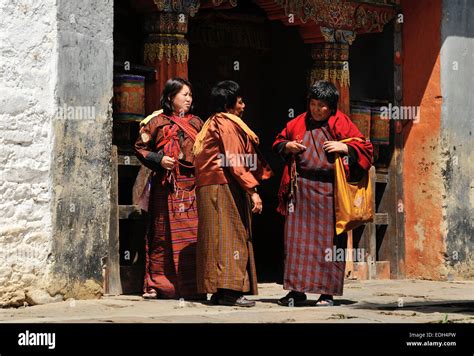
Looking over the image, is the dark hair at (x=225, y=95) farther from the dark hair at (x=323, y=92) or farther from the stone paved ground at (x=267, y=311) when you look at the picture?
the stone paved ground at (x=267, y=311)

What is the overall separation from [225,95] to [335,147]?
2.80 ft

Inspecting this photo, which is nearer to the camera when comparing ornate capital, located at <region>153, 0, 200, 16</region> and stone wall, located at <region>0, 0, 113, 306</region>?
stone wall, located at <region>0, 0, 113, 306</region>

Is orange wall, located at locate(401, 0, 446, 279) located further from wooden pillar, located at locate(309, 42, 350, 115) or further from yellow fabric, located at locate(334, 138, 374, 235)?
yellow fabric, located at locate(334, 138, 374, 235)

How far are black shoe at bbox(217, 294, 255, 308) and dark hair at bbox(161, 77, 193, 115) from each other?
1523mm

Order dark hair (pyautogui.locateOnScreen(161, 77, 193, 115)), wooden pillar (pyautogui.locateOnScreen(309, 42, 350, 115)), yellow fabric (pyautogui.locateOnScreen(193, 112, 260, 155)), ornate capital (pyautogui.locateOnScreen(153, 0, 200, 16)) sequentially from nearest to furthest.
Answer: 1. yellow fabric (pyautogui.locateOnScreen(193, 112, 260, 155))
2. dark hair (pyautogui.locateOnScreen(161, 77, 193, 115))
3. ornate capital (pyautogui.locateOnScreen(153, 0, 200, 16))
4. wooden pillar (pyautogui.locateOnScreen(309, 42, 350, 115))

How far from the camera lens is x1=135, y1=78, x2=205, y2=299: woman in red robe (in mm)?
8445

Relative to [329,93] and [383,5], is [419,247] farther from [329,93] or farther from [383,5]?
[329,93]

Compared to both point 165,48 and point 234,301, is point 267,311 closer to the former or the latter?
point 234,301

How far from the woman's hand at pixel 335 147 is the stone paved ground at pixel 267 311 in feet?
3.55

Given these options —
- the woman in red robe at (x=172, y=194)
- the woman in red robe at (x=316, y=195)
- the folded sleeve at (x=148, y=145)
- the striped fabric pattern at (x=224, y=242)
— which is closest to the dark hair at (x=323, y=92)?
the woman in red robe at (x=316, y=195)

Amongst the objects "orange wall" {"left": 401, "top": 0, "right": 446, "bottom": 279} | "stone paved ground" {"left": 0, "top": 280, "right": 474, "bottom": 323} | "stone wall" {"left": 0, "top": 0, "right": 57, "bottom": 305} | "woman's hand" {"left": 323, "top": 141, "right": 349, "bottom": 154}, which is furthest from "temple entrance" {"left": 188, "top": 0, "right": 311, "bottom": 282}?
"stone wall" {"left": 0, "top": 0, "right": 57, "bottom": 305}

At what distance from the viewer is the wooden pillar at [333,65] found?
10.6 m

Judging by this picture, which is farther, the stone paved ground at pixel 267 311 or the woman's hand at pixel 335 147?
the woman's hand at pixel 335 147

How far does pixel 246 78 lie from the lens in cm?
1198
